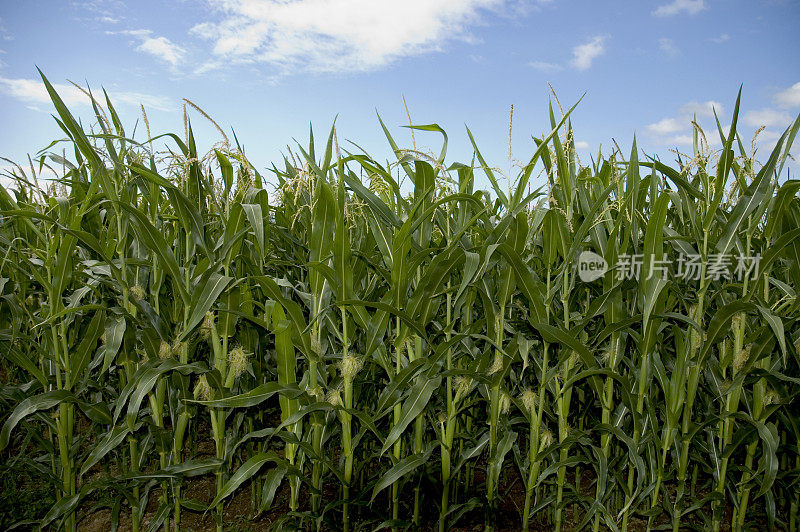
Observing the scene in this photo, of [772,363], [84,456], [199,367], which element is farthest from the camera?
[84,456]

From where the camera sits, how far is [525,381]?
102 inches

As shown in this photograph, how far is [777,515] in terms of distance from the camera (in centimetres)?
270

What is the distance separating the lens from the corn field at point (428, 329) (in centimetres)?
208

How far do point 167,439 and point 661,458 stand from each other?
220 centimetres

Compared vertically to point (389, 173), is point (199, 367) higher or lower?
lower

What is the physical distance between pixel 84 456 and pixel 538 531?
249 cm

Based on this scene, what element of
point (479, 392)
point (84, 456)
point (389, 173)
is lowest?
point (84, 456)

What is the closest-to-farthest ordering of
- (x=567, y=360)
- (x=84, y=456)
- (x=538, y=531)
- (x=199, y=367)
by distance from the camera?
1. (x=199, y=367)
2. (x=567, y=360)
3. (x=538, y=531)
4. (x=84, y=456)

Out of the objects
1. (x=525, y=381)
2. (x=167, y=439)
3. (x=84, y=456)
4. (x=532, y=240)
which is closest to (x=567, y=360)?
(x=525, y=381)

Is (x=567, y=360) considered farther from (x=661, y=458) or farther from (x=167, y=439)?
(x=167, y=439)

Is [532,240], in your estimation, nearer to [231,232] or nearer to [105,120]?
[231,232]

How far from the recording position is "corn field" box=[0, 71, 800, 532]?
6.83 feet

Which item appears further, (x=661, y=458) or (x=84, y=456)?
(x=84, y=456)

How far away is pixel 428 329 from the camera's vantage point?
2.37m
